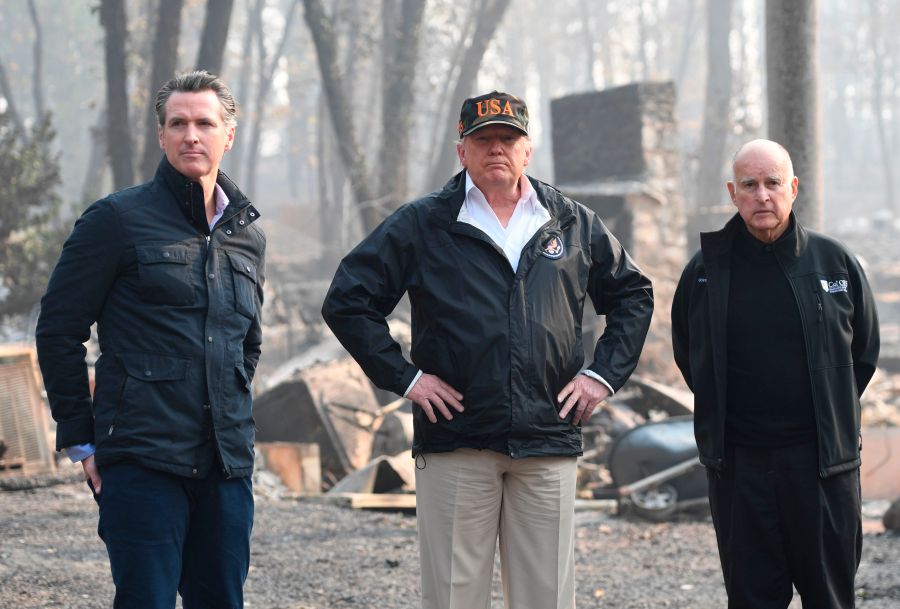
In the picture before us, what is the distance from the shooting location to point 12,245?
575 inches

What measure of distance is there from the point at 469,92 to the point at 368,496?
13.2 m

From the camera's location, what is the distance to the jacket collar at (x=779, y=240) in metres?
4.02

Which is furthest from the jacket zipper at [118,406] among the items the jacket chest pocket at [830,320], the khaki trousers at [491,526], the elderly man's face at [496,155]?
the jacket chest pocket at [830,320]

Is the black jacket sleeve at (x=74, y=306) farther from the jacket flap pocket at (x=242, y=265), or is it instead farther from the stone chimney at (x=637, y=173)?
the stone chimney at (x=637, y=173)

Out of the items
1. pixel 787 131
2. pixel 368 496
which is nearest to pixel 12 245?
pixel 368 496

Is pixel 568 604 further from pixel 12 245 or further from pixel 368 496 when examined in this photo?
pixel 12 245

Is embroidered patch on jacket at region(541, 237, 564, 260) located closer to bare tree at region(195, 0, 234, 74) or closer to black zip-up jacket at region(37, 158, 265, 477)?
black zip-up jacket at region(37, 158, 265, 477)

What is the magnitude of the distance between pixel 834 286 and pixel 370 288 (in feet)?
5.37

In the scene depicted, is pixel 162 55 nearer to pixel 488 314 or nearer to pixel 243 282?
pixel 243 282

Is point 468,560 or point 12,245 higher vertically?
point 12,245

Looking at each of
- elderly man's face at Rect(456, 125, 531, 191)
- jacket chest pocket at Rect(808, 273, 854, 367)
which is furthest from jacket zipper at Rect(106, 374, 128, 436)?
jacket chest pocket at Rect(808, 273, 854, 367)

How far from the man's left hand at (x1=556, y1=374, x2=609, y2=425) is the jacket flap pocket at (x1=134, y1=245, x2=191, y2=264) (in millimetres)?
1285

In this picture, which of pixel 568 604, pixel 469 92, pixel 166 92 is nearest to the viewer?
pixel 166 92

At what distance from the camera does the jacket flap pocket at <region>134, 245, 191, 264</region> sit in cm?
344
